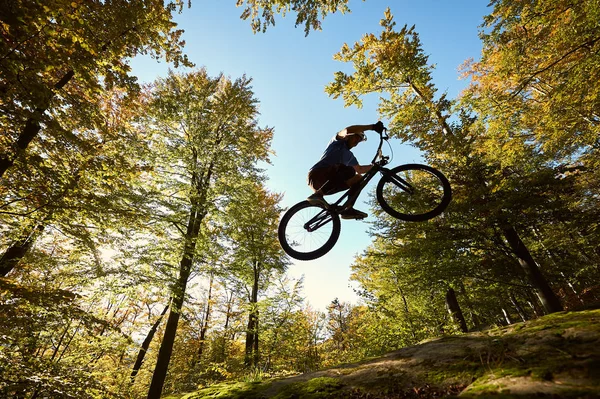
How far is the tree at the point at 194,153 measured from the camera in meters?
9.25

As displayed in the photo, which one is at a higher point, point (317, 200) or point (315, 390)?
point (317, 200)

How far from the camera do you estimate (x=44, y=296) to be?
459cm

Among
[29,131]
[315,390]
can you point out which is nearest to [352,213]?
[315,390]

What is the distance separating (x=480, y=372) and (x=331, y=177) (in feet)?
11.3

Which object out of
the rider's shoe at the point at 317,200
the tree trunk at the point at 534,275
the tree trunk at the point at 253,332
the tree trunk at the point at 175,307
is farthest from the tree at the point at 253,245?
the tree trunk at the point at 534,275

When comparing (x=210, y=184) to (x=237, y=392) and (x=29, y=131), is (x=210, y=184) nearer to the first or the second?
(x=29, y=131)

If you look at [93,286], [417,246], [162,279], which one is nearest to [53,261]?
[93,286]

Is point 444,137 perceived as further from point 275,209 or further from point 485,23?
point 275,209

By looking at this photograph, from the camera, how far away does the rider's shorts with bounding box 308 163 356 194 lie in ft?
16.2

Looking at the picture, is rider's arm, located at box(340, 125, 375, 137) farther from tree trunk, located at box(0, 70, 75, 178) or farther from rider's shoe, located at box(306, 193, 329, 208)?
tree trunk, located at box(0, 70, 75, 178)

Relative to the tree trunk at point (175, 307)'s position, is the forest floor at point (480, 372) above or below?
below

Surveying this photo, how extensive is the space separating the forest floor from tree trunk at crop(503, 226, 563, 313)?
5.12 meters

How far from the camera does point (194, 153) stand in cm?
1077

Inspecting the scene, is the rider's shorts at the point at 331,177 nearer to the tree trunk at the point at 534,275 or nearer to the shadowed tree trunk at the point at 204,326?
the tree trunk at the point at 534,275
